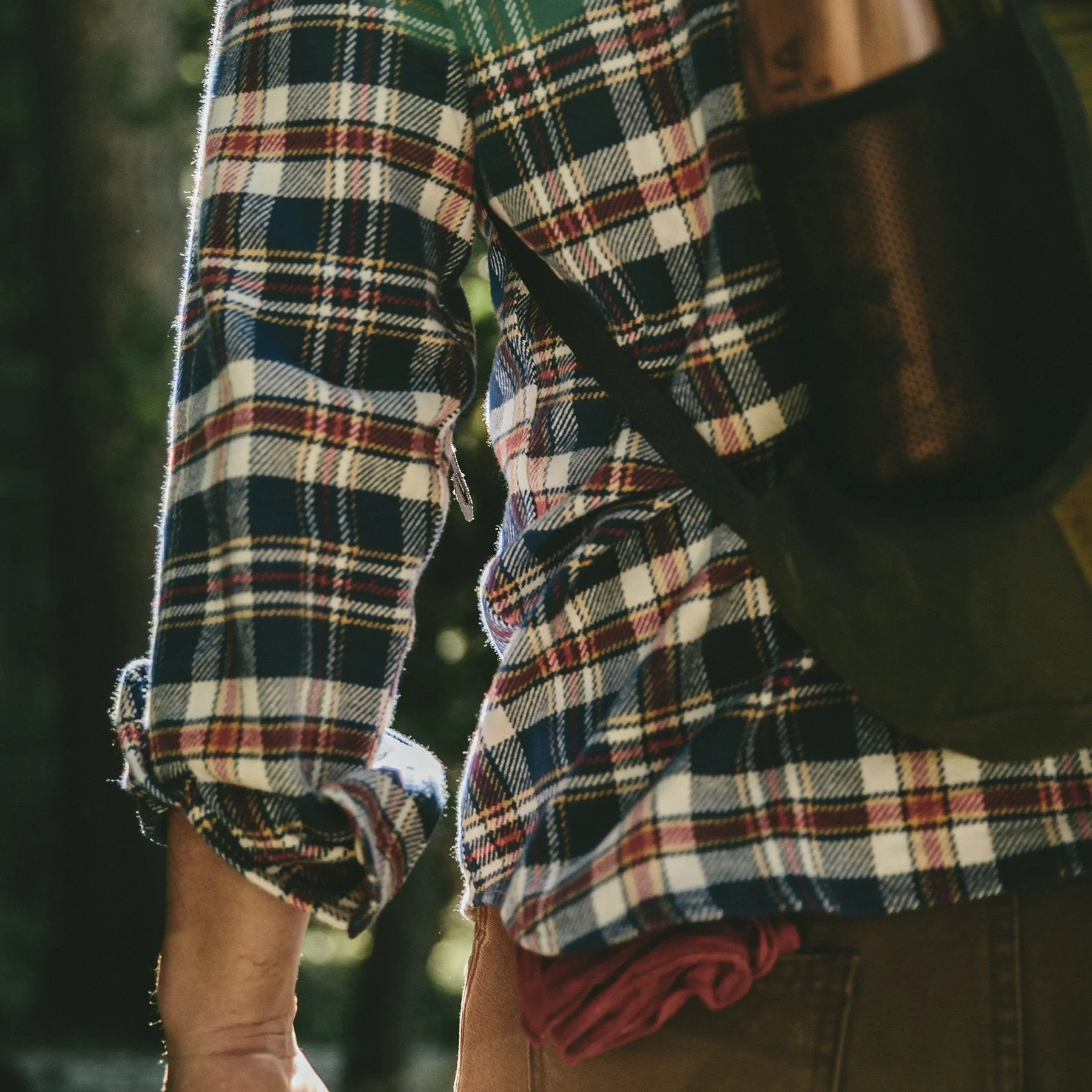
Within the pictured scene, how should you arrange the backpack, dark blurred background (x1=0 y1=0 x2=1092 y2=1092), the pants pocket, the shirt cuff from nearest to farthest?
the backpack, the pants pocket, the shirt cuff, dark blurred background (x1=0 y1=0 x2=1092 y2=1092)

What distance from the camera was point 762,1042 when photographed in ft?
2.90

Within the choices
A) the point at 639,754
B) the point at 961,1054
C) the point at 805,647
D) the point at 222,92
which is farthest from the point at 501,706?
the point at 222,92

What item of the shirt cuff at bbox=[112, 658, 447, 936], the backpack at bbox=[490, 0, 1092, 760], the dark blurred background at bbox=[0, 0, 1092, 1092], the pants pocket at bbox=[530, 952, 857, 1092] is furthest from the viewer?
the dark blurred background at bbox=[0, 0, 1092, 1092]

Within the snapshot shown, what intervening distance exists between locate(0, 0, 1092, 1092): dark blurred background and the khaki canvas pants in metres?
2.49

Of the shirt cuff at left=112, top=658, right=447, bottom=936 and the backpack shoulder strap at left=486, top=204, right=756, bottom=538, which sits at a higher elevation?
the backpack shoulder strap at left=486, top=204, right=756, bottom=538

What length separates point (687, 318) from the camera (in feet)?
3.16

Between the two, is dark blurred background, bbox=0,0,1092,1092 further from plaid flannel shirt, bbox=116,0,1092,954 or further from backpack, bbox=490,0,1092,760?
backpack, bbox=490,0,1092,760

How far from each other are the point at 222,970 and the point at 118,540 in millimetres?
2721

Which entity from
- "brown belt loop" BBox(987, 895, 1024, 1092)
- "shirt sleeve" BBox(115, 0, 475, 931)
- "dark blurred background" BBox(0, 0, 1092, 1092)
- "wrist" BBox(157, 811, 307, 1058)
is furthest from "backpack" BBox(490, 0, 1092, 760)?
"dark blurred background" BBox(0, 0, 1092, 1092)

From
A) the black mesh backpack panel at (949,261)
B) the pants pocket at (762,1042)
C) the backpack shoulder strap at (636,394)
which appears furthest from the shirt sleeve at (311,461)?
the black mesh backpack panel at (949,261)

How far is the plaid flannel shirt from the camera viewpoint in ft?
2.87

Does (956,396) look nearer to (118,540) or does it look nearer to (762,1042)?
(762,1042)

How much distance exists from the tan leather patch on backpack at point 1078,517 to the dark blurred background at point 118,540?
2532mm

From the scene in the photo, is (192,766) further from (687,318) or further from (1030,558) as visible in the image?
(1030,558)
